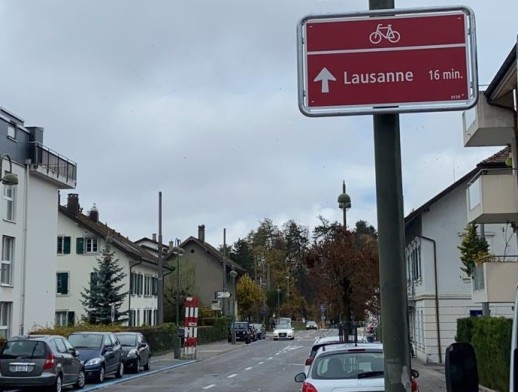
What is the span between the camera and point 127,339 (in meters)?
35.6

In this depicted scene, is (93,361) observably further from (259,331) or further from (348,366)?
(259,331)

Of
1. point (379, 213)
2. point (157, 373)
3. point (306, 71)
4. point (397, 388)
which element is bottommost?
point (157, 373)

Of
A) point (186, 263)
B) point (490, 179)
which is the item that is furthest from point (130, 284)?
point (490, 179)

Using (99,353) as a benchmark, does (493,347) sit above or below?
above

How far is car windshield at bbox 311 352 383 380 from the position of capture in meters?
11.6

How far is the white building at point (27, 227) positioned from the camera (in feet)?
137

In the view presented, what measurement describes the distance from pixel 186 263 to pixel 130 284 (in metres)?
21.4

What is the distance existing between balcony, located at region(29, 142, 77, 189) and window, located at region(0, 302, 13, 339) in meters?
7.23

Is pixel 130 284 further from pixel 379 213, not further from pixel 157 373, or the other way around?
pixel 379 213

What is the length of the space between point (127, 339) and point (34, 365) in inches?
464

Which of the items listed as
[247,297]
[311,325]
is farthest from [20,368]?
[311,325]

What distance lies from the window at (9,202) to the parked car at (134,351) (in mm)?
10099

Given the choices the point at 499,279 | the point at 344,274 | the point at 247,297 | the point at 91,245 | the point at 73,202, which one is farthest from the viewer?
the point at 247,297

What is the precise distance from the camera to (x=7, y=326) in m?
41.5
